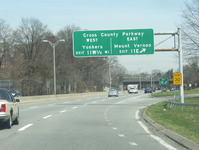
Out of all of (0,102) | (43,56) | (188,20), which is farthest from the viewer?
(43,56)

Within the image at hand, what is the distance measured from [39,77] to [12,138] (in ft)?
196

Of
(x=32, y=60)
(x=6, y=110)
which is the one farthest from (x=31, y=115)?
(x=32, y=60)

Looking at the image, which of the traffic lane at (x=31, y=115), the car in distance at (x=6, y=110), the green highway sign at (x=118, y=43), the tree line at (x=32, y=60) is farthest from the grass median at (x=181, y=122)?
the tree line at (x=32, y=60)

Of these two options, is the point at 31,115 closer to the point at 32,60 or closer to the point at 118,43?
the point at 118,43

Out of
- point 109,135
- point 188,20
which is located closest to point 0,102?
point 109,135

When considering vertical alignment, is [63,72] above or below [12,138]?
above

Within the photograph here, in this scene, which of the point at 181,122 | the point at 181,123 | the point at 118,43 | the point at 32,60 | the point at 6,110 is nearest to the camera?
the point at 6,110

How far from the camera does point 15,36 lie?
6881 centimetres

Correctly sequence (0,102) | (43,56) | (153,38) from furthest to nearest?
(43,56) → (153,38) → (0,102)

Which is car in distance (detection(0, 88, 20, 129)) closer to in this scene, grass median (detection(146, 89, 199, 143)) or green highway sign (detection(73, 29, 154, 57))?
grass median (detection(146, 89, 199, 143))

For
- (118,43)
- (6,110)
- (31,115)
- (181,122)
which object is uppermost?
(118,43)

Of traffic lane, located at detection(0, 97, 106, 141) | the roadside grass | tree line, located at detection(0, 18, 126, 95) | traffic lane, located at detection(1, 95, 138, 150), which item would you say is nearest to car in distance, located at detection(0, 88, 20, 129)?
traffic lane, located at detection(0, 97, 106, 141)

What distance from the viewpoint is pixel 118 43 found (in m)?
30.8

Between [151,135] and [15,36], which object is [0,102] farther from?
[15,36]
